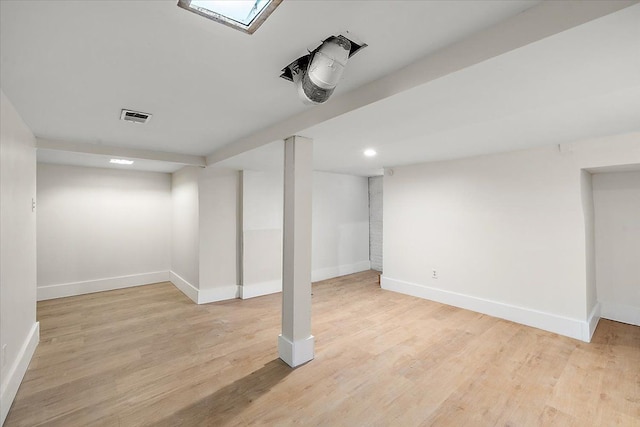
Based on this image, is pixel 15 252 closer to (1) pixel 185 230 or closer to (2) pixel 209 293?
(2) pixel 209 293

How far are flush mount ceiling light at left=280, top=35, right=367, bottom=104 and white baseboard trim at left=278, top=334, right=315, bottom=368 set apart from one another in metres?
2.08

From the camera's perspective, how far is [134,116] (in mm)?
2420

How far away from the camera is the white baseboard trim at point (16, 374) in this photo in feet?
6.21

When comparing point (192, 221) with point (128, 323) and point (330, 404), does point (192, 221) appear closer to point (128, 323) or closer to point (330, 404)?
point (128, 323)

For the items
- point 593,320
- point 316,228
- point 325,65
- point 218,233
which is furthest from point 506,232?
point 218,233

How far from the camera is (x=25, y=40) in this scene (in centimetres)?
136

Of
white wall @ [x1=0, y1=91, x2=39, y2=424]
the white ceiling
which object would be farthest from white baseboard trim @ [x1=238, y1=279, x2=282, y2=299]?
the white ceiling

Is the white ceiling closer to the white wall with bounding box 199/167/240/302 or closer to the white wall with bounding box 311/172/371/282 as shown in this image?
the white wall with bounding box 199/167/240/302

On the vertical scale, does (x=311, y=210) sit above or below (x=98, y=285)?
above

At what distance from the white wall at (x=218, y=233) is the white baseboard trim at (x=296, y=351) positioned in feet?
6.94

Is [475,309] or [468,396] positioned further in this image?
[475,309]

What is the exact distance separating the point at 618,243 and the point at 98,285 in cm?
775

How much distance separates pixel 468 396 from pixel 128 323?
3.82m

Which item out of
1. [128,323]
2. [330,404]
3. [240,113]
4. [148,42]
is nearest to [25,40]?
[148,42]
